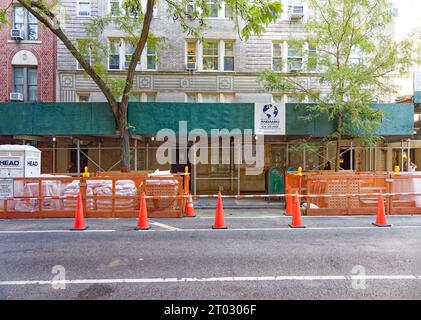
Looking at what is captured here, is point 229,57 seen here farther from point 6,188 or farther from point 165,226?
point 6,188

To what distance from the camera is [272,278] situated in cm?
488

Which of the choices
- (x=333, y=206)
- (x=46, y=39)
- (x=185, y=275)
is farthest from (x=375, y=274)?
(x=46, y=39)

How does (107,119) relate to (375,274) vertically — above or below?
above

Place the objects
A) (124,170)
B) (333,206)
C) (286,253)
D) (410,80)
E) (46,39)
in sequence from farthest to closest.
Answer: (410,80)
(46,39)
(124,170)
(333,206)
(286,253)

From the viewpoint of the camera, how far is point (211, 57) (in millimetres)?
19266

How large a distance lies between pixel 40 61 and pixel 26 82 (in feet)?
4.62

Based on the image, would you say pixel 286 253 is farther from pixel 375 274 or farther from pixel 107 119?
pixel 107 119

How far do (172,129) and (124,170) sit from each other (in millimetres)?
2737

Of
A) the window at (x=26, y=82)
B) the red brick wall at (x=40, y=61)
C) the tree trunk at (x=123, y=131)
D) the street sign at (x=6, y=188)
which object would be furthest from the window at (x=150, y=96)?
the street sign at (x=6, y=188)

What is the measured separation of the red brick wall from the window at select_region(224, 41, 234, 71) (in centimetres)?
957

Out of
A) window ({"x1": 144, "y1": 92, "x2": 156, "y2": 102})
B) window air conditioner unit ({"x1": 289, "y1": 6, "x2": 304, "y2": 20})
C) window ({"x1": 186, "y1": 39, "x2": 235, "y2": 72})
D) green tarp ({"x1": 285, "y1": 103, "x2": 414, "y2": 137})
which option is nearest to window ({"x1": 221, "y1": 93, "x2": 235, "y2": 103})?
window ({"x1": 186, "y1": 39, "x2": 235, "y2": 72})

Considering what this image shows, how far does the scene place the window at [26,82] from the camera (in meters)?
18.3

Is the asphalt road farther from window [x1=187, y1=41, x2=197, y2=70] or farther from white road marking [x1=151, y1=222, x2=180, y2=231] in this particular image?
window [x1=187, y1=41, x2=197, y2=70]

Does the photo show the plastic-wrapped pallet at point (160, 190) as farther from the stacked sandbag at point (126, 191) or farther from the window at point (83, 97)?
the window at point (83, 97)
